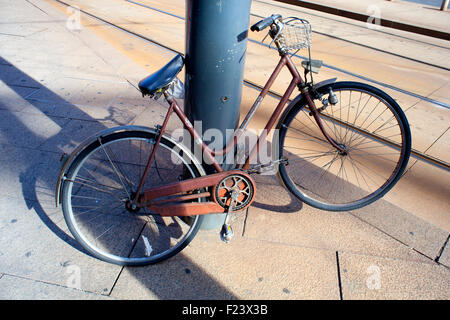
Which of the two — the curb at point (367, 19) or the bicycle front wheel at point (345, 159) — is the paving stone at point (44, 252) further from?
the curb at point (367, 19)

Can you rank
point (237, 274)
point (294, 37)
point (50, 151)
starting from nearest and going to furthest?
point (294, 37) < point (237, 274) < point (50, 151)

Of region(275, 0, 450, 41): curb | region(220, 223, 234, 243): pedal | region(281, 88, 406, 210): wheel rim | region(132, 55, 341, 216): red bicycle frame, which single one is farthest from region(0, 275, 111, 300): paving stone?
region(275, 0, 450, 41): curb

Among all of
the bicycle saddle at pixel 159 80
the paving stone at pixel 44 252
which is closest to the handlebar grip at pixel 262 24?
the bicycle saddle at pixel 159 80

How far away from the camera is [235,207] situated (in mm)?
2350

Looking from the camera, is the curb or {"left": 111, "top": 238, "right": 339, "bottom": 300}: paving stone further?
the curb

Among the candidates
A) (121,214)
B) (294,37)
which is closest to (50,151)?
(121,214)

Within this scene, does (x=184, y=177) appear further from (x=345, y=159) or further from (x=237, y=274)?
(x=345, y=159)

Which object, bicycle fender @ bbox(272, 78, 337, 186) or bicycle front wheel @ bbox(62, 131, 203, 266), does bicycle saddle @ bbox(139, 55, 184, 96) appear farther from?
bicycle fender @ bbox(272, 78, 337, 186)

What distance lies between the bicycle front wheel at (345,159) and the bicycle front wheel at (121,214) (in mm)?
901

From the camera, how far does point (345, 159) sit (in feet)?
11.5

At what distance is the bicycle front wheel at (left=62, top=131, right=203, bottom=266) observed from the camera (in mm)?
2102

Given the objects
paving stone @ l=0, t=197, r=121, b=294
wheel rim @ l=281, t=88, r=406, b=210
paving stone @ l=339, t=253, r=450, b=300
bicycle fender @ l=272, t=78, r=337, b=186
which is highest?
bicycle fender @ l=272, t=78, r=337, b=186

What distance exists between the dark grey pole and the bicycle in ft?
0.32

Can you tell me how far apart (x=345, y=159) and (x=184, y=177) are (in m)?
1.83
